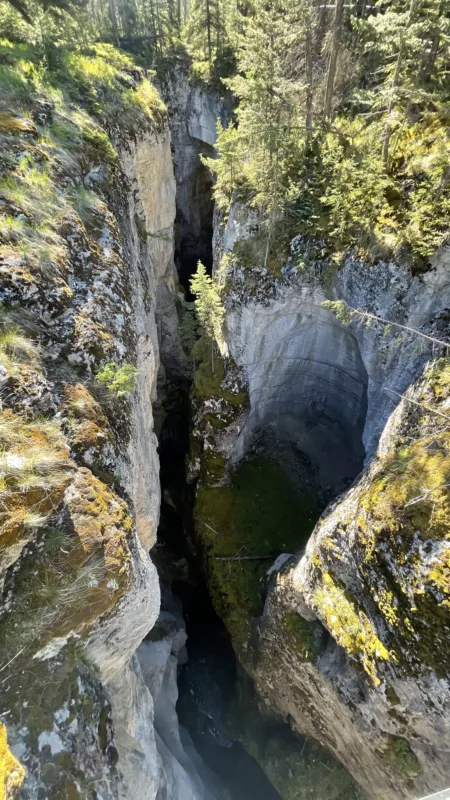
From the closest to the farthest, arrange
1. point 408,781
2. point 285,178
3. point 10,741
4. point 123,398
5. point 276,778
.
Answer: point 10,741 < point 123,398 < point 408,781 < point 276,778 < point 285,178

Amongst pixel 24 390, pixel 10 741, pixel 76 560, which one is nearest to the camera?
pixel 10 741

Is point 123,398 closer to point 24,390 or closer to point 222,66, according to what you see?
point 24,390

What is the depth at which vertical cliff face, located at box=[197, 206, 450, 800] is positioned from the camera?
29.1 ft

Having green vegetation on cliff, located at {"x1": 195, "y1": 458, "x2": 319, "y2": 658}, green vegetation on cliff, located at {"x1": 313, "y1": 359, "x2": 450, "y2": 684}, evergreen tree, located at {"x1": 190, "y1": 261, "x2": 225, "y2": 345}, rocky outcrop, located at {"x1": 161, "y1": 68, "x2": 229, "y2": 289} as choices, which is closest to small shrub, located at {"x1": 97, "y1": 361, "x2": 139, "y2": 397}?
green vegetation on cliff, located at {"x1": 313, "y1": 359, "x2": 450, "y2": 684}

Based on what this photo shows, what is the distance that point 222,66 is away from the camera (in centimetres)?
2747

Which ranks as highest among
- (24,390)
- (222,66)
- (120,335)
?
(222,66)

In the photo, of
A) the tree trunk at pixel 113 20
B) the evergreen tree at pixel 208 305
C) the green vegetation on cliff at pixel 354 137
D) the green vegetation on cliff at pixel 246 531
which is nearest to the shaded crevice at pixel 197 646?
the green vegetation on cliff at pixel 246 531

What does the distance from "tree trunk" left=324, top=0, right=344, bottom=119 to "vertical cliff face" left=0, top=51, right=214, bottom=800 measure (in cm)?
946

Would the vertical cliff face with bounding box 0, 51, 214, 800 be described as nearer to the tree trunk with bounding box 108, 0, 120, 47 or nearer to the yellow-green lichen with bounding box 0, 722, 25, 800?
the yellow-green lichen with bounding box 0, 722, 25, 800

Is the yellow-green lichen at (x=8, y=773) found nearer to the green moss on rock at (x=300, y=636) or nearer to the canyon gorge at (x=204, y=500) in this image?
the canyon gorge at (x=204, y=500)

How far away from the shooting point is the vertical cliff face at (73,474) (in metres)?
5.14

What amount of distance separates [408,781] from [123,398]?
1268 cm

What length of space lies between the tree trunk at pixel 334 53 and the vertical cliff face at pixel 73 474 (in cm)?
946

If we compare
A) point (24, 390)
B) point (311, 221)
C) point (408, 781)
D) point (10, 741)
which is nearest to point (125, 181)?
point (311, 221)
